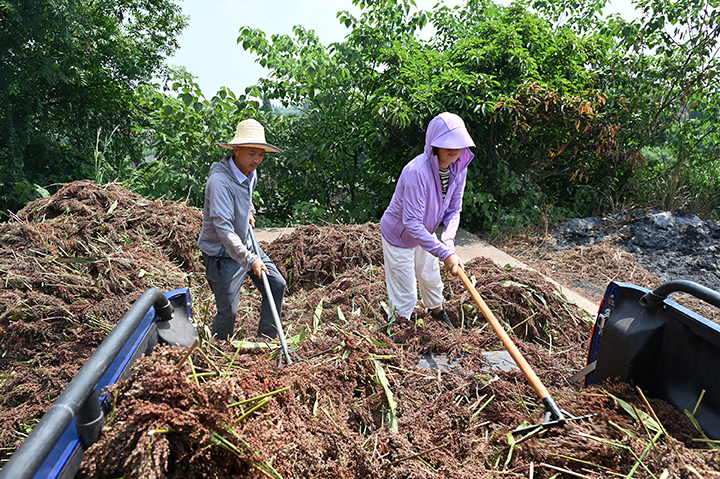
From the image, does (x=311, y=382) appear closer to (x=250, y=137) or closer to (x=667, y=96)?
(x=250, y=137)

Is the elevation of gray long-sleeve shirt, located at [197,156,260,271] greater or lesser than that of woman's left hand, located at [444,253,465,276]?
greater

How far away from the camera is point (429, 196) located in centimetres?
309

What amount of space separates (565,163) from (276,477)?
8.04 metres

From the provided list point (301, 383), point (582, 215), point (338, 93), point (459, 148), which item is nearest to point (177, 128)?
point (338, 93)

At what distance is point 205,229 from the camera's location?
2994 mm

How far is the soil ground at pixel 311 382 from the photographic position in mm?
1272

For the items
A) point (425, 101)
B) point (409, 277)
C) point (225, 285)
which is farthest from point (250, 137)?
point (425, 101)

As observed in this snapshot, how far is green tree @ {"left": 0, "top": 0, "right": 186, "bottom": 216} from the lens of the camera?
23.4 feet

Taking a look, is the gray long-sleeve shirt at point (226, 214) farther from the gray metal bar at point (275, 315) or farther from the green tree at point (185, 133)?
the green tree at point (185, 133)

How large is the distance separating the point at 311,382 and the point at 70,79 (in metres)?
9.13

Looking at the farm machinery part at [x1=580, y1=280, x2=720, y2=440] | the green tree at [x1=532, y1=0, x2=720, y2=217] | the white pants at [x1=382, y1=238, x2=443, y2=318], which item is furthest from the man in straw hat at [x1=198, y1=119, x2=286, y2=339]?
the green tree at [x1=532, y1=0, x2=720, y2=217]

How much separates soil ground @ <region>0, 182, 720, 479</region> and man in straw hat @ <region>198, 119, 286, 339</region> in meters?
0.39

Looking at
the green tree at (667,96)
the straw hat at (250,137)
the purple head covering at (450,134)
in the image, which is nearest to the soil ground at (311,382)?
the straw hat at (250,137)

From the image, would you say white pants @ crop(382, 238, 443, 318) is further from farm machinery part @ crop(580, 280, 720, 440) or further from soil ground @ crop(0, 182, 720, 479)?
farm machinery part @ crop(580, 280, 720, 440)
